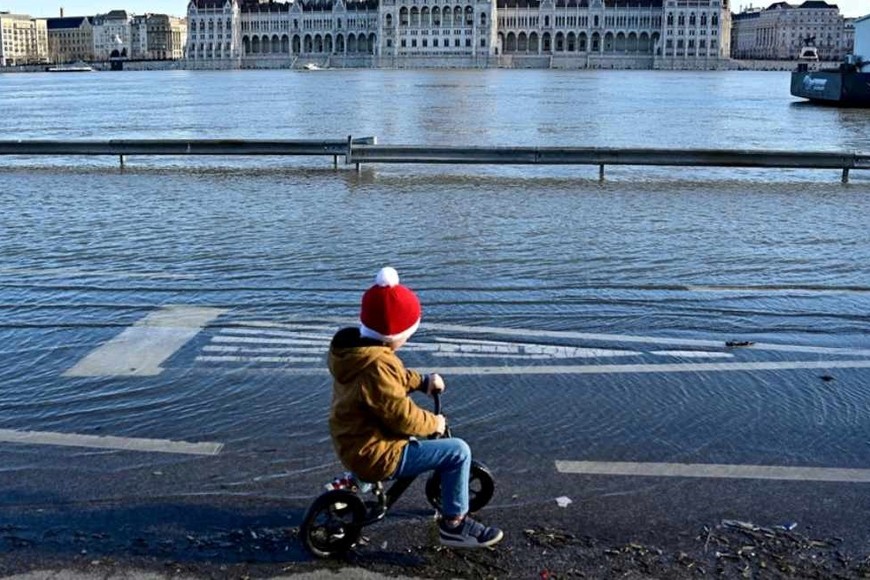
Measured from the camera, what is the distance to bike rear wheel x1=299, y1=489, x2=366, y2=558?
4.19m

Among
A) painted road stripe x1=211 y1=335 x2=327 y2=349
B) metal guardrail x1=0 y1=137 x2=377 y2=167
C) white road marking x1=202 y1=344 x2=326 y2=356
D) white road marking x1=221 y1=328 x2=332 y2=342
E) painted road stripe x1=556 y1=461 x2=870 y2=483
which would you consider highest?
metal guardrail x1=0 y1=137 x2=377 y2=167

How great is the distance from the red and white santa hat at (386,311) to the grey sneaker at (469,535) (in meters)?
0.90

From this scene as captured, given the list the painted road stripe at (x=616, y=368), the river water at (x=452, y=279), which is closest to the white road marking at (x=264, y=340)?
the river water at (x=452, y=279)

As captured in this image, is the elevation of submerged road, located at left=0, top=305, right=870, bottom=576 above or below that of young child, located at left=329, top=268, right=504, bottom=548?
below

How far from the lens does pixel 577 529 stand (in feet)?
14.7

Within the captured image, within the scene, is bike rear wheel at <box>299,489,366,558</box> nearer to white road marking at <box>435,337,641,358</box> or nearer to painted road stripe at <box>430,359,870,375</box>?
painted road stripe at <box>430,359,870,375</box>

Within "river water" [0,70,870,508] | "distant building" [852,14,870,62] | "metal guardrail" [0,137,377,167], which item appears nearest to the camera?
"river water" [0,70,870,508]

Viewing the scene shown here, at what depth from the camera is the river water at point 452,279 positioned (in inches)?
231

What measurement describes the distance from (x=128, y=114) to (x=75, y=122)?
6.54 m

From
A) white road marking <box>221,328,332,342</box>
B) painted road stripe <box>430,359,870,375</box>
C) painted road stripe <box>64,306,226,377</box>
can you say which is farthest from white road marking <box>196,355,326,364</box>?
painted road stripe <box>430,359,870,375</box>

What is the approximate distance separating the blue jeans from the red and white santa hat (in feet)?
1.72

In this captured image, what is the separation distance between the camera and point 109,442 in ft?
18.1

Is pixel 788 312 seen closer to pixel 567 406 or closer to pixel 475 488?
pixel 567 406

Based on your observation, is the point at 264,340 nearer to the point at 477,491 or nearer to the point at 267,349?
the point at 267,349
